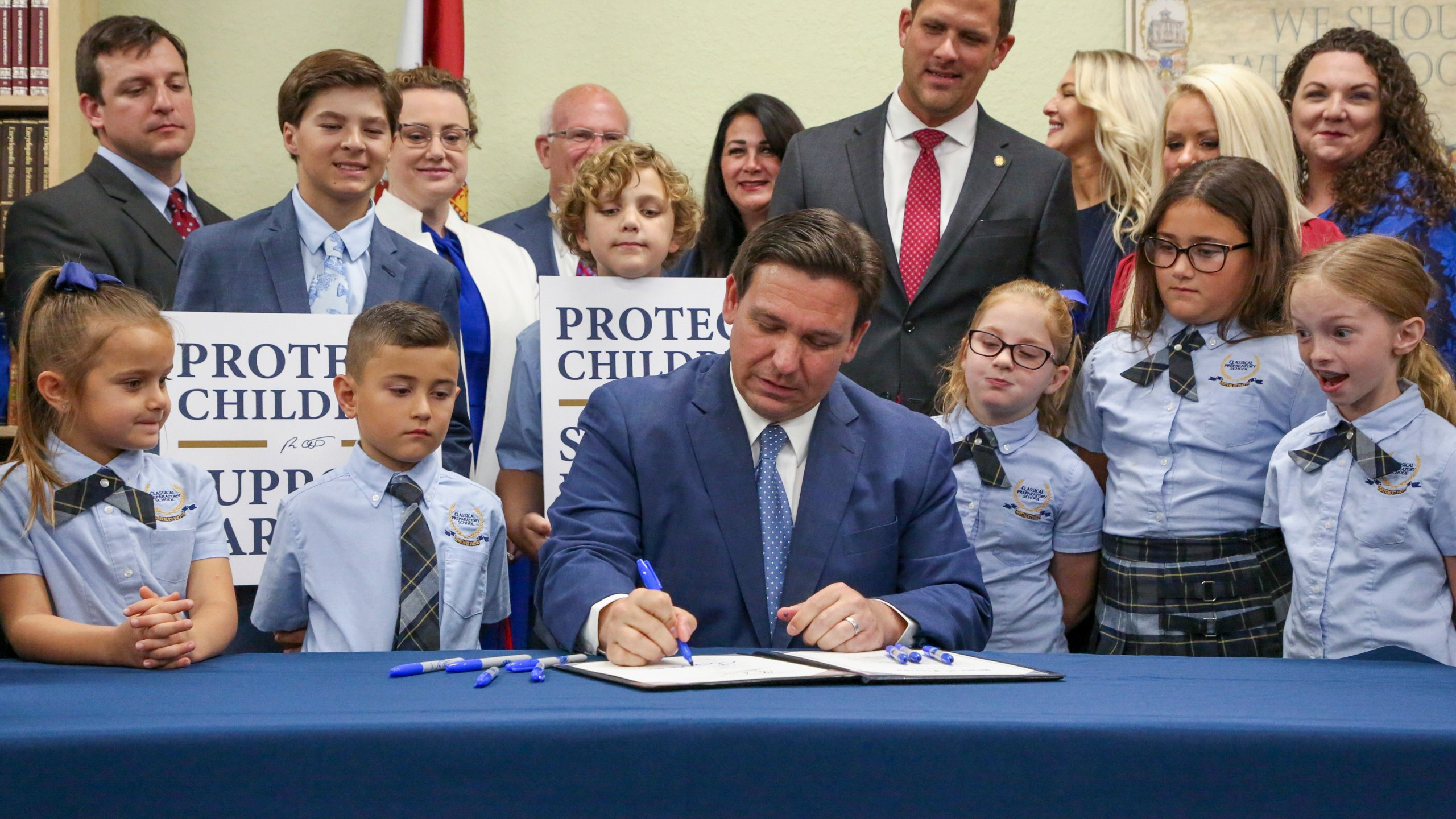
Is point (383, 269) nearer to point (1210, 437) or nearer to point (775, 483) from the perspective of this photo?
point (775, 483)

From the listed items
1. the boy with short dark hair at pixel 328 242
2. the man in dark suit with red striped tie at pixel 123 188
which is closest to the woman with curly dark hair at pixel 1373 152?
the boy with short dark hair at pixel 328 242

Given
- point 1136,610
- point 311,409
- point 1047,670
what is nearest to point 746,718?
point 1047,670

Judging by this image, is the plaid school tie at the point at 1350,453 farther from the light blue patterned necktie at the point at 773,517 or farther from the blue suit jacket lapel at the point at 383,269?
the blue suit jacket lapel at the point at 383,269

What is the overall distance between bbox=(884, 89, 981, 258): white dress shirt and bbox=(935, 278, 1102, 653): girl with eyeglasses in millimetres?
504

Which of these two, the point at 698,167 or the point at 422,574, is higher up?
the point at 698,167

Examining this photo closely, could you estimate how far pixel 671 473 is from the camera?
2215mm

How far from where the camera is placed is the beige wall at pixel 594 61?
5008mm

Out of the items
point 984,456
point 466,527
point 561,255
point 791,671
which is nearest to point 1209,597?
point 984,456

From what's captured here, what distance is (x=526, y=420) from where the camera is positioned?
129 inches

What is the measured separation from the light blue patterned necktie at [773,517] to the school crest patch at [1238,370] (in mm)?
1053

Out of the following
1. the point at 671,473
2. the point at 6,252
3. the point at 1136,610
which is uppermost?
the point at 6,252

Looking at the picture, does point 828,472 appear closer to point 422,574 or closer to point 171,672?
point 422,574

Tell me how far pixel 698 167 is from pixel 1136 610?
9.88 ft

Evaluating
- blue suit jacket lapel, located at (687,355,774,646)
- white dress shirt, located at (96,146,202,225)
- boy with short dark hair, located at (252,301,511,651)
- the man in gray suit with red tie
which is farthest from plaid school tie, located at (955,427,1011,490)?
white dress shirt, located at (96,146,202,225)
